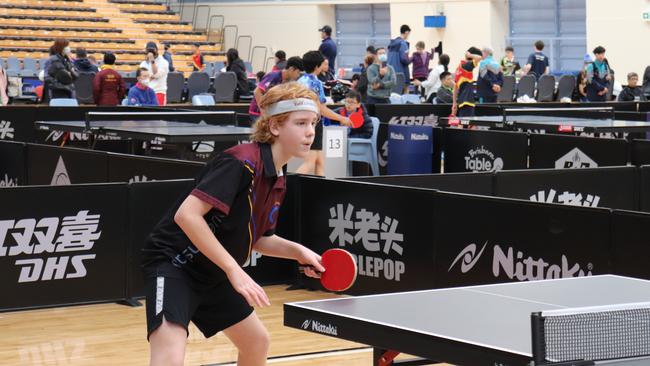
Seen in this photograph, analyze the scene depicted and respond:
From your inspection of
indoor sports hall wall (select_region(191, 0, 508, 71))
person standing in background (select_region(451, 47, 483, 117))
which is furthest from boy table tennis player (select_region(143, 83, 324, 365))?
indoor sports hall wall (select_region(191, 0, 508, 71))

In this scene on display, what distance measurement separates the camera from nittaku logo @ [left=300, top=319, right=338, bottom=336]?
12.1 ft

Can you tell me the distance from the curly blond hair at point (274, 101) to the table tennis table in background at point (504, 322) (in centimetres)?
58

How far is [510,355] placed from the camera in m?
3.14

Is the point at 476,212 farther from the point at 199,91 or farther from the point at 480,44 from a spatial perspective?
the point at 480,44

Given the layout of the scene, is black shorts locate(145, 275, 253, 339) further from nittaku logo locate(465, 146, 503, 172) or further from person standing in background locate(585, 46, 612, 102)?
person standing in background locate(585, 46, 612, 102)

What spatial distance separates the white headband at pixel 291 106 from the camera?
13.1ft

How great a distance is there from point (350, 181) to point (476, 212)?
128cm

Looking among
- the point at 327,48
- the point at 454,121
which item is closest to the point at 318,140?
the point at 454,121

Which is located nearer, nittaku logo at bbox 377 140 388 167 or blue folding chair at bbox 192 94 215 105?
nittaku logo at bbox 377 140 388 167

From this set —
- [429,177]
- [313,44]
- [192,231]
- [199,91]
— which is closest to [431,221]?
[429,177]

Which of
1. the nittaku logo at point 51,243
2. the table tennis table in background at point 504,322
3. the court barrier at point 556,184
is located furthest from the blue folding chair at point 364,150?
the table tennis table in background at point 504,322

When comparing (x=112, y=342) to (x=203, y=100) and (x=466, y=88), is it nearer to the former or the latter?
(x=466, y=88)

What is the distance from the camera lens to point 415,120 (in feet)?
55.8

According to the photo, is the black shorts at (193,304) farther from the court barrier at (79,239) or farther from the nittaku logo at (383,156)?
the nittaku logo at (383,156)
